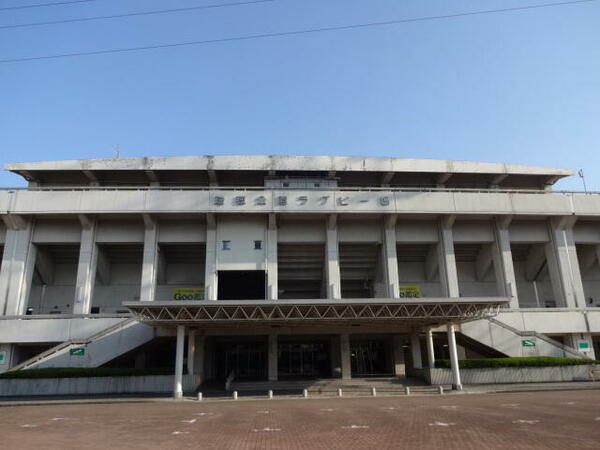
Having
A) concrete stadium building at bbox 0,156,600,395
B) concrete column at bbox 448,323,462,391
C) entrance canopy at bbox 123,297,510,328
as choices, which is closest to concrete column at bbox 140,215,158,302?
concrete stadium building at bbox 0,156,600,395

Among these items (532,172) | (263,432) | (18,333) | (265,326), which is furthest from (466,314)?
(18,333)

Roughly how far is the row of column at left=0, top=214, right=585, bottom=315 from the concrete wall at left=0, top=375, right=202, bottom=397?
7449 millimetres

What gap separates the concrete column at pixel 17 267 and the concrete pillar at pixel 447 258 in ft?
118

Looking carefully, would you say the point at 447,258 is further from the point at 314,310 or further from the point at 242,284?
the point at 242,284

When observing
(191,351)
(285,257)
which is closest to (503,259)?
(285,257)

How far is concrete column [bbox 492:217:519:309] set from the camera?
38.2 meters

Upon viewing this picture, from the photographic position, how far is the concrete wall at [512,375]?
Result: 3030 centimetres

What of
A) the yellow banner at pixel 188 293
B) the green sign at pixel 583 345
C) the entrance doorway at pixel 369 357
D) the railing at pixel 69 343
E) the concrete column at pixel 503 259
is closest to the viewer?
the railing at pixel 69 343

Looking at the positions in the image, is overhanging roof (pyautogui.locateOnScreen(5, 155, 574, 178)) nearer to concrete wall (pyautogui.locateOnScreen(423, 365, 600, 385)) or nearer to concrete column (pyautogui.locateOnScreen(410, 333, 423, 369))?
concrete column (pyautogui.locateOnScreen(410, 333, 423, 369))

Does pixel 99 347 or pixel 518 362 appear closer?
pixel 518 362

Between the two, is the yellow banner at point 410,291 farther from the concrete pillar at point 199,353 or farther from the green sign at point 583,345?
the concrete pillar at point 199,353

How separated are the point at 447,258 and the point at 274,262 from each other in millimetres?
15482

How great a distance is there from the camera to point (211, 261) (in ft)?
121

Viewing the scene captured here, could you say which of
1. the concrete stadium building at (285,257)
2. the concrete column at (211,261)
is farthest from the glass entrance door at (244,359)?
the concrete column at (211,261)
